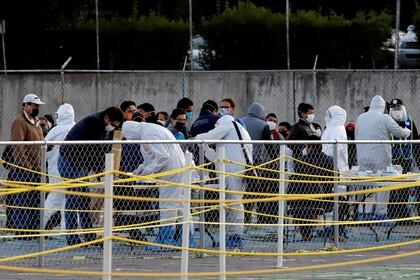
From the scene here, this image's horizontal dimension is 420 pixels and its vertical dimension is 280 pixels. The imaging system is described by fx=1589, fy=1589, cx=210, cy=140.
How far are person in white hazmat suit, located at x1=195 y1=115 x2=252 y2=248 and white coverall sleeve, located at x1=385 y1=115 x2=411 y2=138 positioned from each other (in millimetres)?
3169

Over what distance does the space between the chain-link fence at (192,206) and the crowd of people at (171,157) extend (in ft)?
0.06

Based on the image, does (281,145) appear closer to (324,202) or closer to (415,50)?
(324,202)

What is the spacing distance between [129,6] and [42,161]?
3148 centimetres

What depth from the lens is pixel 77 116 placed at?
28.9m

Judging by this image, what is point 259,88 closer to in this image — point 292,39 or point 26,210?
point 292,39

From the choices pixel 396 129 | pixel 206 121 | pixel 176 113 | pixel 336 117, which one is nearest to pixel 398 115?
pixel 396 129

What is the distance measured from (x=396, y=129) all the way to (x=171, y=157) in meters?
5.02

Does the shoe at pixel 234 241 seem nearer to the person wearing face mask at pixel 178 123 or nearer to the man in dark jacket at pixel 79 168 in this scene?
the man in dark jacket at pixel 79 168

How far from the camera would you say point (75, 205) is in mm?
19000

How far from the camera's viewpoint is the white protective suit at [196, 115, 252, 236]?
1880 cm

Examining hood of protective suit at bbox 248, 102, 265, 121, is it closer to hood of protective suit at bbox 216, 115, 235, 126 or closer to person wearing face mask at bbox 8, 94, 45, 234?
hood of protective suit at bbox 216, 115, 235, 126

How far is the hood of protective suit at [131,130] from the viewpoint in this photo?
65.4 feet

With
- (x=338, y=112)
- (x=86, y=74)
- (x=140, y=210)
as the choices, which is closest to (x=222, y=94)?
(x=86, y=74)

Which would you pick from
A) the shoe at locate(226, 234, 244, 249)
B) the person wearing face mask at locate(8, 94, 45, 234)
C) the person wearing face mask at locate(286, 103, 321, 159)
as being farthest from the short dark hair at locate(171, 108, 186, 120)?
the shoe at locate(226, 234, 244, 249)
